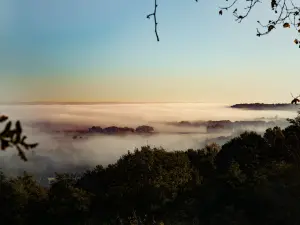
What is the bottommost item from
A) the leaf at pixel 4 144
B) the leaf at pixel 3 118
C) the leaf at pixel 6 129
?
the leaf at pixel 4 144

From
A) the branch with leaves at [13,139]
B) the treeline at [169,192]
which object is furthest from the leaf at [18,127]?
the treeline at [169,192]

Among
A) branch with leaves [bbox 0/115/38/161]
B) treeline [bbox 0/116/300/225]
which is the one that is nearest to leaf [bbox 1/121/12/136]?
branch with leaves [bbox 0/115/38/161]

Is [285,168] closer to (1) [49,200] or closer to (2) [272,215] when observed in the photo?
(2) [272,215]

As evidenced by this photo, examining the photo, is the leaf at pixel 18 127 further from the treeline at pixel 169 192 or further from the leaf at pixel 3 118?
the treeline at pixel 169 192

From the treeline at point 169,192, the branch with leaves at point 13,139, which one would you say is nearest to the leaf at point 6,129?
the branch with leaves at point 13,139

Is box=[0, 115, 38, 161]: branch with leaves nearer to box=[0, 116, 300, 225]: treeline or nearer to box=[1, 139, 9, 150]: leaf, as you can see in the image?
box=[1, 139, 9, 150]: leaf

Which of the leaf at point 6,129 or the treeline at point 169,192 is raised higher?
the leaf at point 6,129

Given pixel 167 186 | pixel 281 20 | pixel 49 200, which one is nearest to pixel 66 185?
pixel 49 200

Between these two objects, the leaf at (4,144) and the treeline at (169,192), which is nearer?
the leaf at (4,144)

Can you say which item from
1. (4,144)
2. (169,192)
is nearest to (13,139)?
(4,144)
